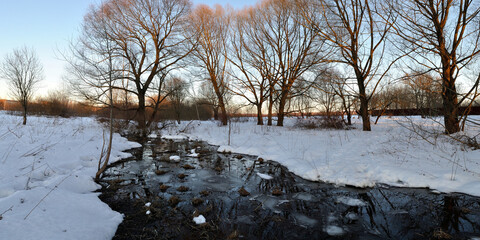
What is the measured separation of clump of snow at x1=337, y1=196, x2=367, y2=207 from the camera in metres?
3.32

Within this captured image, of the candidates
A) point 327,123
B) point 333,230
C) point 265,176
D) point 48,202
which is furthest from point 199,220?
point 327,123

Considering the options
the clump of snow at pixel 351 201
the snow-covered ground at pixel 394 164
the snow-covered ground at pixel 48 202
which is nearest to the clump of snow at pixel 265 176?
the snow-covered ground at pixel 394 164

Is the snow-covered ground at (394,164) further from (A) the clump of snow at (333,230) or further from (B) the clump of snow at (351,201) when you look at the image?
(A) the clump of snow at (333,230)

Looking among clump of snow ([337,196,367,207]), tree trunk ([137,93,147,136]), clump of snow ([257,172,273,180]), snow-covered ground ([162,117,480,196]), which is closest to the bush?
snow-covered ground ([162,117,480,196])

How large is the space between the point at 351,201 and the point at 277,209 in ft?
4.40

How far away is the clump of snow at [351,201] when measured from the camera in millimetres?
3320

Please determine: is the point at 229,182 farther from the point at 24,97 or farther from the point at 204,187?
the point at 24,97

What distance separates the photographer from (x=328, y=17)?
36.1 feet

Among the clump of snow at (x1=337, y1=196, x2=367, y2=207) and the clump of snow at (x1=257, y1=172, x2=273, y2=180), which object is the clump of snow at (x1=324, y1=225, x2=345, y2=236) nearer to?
the clump of snow at (x1=337, y1=196, x2=367, y2=207)

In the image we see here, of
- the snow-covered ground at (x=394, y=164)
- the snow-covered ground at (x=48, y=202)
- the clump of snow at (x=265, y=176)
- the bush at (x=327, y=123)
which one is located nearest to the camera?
the snow-covered ground at (x=48, y=202)

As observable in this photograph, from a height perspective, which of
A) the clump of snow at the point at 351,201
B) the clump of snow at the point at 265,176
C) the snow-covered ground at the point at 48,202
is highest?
the snow-covered ground at the point at 48,202

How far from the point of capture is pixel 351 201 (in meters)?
3.43

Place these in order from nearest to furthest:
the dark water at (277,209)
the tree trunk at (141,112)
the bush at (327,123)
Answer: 1. the dark water at (277,209)
2. the bush at (327,123)
3. the tree trunk at (141,112)

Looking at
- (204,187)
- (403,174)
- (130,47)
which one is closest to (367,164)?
(403,174)
